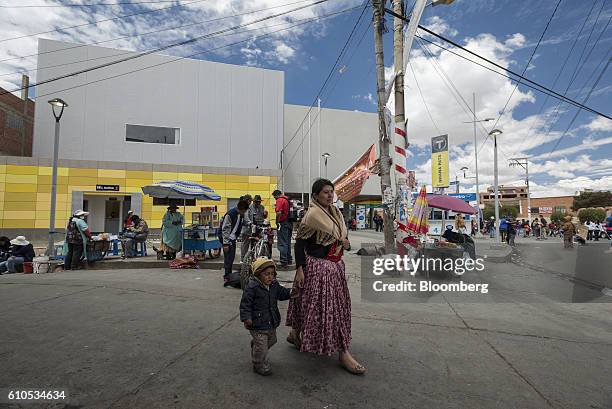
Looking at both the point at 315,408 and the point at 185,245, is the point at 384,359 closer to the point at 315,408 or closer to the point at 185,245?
the point at 315,408

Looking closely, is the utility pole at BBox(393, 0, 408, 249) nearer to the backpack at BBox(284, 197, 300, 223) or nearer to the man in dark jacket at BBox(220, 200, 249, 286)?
the backpack at BBox(284, 197, 300, 223)

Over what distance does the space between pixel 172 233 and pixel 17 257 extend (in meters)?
4.00

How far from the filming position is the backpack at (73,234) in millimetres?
8531

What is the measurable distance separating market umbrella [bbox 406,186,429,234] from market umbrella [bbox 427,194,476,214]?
83cm

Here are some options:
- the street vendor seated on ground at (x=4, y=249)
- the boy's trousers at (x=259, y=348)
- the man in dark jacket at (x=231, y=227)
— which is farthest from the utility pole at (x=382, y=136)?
the street vendor seated on ground at (x=4, y=249)

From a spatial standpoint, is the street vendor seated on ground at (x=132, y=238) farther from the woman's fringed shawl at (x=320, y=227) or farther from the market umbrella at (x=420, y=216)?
the woman's fringed shawl at (x=320, y=227)

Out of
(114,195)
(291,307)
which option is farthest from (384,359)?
(114,195)

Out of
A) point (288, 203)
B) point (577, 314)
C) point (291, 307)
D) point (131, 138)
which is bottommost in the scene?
point (577, 314)

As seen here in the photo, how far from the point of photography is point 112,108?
67.6 ft

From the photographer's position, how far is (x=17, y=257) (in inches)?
345

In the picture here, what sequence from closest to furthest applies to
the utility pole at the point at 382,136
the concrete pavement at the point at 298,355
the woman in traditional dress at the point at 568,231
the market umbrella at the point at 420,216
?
1. the concrete pavement at the point at 298,355
2. the market umbrella at the point at 420,216
3. the utility pole at the point at 382,136
4. the woman in traditional dress at the point at 568,231

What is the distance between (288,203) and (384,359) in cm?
511

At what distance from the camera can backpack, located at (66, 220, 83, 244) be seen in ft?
28.0

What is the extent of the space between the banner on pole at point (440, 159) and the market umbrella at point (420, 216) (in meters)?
15.5
